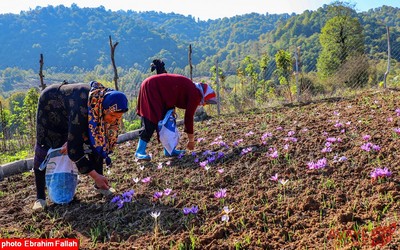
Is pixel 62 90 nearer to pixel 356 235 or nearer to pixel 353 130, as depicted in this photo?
pixel 356 235

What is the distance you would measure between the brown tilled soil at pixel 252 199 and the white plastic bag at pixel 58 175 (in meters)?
0.11

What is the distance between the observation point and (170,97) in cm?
456

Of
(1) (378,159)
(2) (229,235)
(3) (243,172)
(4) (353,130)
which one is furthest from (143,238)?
(4) (353,130)

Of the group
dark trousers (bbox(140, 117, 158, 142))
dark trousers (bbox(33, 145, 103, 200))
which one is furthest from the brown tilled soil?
dark trousers (bbox(140, 117, 158, 142))

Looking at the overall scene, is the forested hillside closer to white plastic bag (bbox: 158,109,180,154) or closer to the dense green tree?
the dense green tree

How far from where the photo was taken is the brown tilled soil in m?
2.52

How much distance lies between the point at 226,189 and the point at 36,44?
139 m

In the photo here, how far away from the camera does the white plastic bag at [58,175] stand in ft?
11.3

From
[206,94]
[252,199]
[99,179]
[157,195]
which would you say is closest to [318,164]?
[252,199]

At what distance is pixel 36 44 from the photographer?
127000mm

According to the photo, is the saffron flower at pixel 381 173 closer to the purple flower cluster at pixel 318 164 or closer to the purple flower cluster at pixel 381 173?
the purple flower cluster at pixel 381 173

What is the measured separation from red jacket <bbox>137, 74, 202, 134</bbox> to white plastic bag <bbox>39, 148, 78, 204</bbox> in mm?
1343

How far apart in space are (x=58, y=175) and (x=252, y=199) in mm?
1857

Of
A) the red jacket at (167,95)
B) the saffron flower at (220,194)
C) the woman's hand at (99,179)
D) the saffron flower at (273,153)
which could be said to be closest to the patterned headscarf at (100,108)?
the woman's hand at (99,179)
